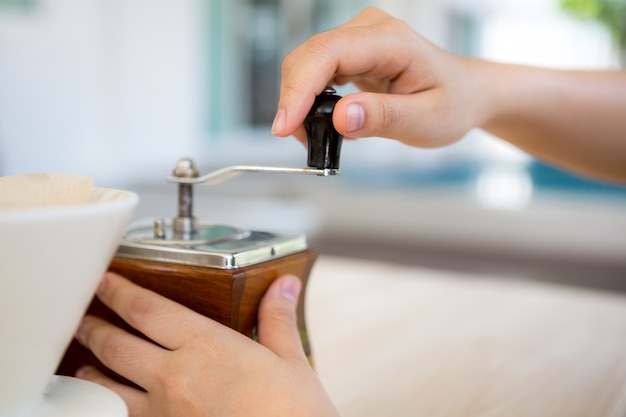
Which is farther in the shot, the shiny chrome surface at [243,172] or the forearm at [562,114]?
the forearm at [562,114]

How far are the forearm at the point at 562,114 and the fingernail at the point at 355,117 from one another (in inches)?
12.0

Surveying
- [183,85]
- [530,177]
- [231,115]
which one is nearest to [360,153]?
[530,177]

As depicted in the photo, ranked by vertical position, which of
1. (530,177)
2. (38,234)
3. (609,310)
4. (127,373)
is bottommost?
(530,177)

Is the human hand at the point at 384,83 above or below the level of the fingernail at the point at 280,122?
above

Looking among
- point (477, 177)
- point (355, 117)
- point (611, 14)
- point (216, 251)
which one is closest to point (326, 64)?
point (355, 117)

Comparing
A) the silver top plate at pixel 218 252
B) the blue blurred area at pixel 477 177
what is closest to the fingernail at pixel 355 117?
the silver top plate at pixel 218 252

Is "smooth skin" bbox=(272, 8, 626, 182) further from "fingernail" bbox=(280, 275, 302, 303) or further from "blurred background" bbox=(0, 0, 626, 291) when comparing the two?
"blurred background" bbox=(0, 0, 626, 291)

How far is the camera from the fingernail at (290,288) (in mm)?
525

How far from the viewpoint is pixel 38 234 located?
11.7 inches

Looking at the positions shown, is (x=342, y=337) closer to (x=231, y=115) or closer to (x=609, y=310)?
(x=609, y=310)

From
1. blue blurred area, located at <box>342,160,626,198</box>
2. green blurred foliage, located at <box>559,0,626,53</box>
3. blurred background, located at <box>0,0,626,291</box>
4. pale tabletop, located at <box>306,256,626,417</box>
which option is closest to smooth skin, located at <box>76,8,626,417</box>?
pale tabletop, located at <box>306,256,626,417</box>

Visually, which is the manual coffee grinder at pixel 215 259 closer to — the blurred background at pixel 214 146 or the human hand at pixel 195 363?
the human hand at pixel 195 363

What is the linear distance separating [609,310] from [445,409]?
1.72 feet

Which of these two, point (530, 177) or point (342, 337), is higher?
point (342, 337)
